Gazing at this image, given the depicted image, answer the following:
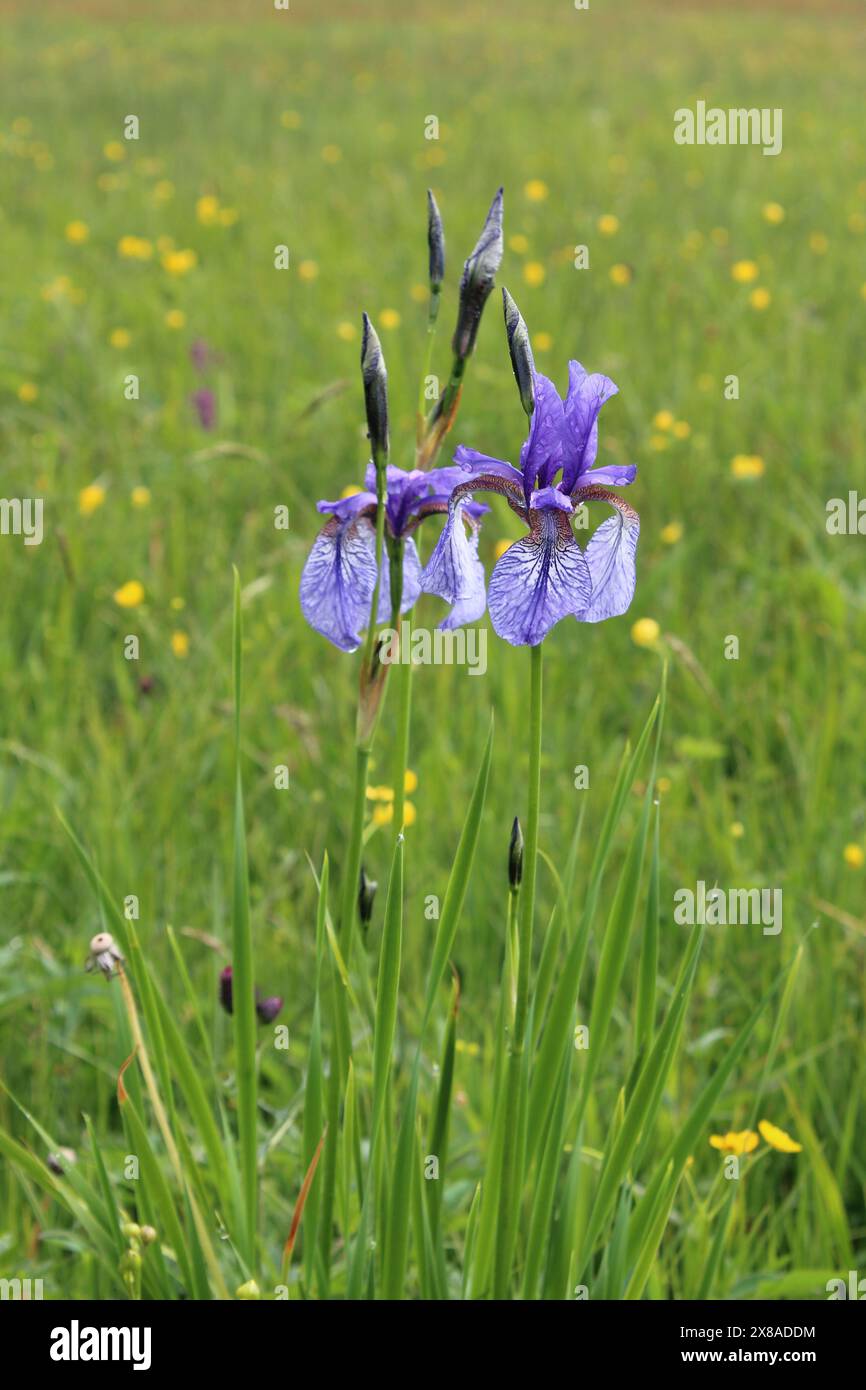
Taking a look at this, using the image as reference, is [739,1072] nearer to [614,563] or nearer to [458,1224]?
[458,1224]

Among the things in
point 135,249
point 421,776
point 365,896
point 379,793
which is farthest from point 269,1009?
point 135,249

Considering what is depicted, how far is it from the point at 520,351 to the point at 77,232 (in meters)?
5.22

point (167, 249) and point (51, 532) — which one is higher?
point (167, 249)

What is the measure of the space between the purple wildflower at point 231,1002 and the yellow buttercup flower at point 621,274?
12.2ft

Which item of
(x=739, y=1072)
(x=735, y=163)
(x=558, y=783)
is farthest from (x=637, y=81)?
(x=739, y=1072)

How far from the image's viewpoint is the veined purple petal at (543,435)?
107cm

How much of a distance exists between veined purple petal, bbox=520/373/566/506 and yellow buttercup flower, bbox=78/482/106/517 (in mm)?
2406

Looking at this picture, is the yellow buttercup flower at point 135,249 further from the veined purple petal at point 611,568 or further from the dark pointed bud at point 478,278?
the veined purple petal at point 611,568

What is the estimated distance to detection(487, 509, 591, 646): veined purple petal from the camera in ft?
3.32

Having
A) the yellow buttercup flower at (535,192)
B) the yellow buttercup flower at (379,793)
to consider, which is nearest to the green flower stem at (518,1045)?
the yellow buttercup flower at (379,793)

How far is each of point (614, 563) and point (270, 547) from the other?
2.48m

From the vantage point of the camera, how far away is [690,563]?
337 centimetres

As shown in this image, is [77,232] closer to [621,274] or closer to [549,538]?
[621,274]

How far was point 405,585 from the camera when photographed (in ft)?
4.11
